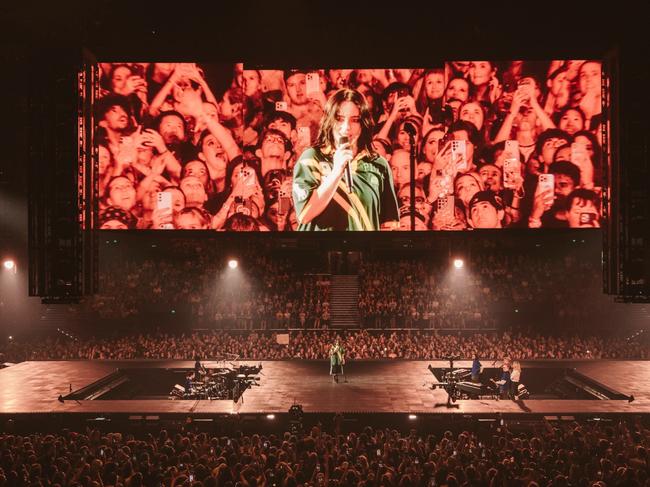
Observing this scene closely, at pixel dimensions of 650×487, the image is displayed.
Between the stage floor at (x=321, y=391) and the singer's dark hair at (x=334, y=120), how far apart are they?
288 inches

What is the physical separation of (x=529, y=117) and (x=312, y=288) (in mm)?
10431

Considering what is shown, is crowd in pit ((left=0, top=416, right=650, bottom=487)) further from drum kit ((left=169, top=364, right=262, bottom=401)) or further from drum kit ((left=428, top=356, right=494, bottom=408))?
drum kit ((left=169, top=364, right=262, bottom=401))

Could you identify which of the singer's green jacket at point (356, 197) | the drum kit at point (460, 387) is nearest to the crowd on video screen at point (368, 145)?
the singer's green jacket at point (356, 197)

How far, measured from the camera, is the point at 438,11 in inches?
786

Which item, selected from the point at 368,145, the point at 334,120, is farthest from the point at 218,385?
the point at 334,120

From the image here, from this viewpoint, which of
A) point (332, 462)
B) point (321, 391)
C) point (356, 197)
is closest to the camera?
point (332, 462)

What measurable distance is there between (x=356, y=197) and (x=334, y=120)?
8.92 feet

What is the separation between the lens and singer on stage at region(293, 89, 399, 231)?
22000 millimetres

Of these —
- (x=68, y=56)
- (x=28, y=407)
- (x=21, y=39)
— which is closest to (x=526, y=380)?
(x=28, y=407)

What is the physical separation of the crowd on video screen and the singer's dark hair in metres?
0.08

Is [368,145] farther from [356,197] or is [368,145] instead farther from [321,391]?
[321,391]

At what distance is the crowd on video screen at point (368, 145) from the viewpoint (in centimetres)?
2173

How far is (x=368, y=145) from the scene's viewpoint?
2208 centimetres

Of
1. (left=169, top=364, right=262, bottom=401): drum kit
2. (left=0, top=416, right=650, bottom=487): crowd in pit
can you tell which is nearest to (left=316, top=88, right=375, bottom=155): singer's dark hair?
(left=169, top=364, right=262, bottom=401): drum kit
